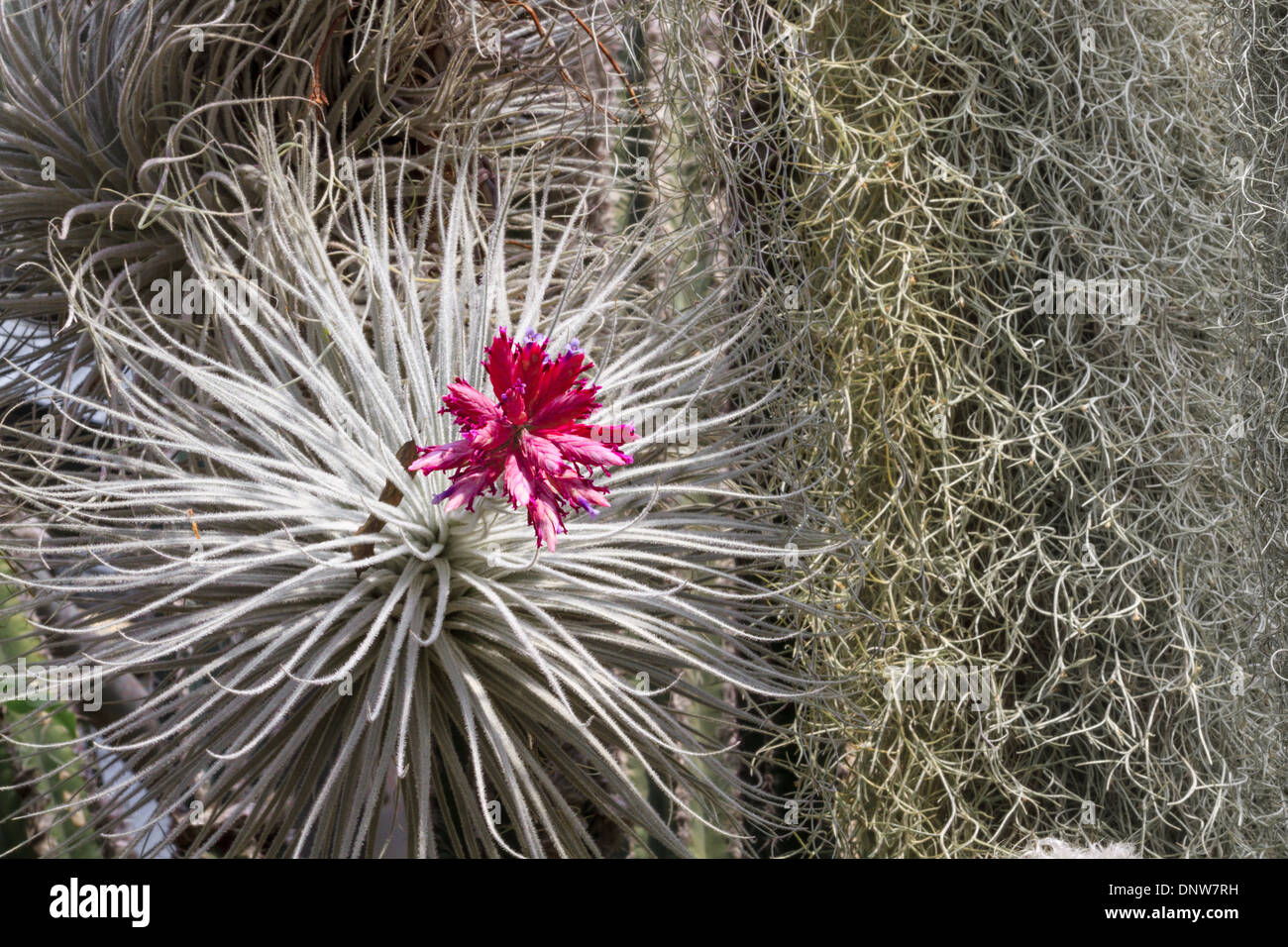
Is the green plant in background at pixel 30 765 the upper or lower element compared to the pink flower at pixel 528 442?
lower

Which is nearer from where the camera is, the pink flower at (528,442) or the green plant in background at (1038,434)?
the pink flower at (528,442)

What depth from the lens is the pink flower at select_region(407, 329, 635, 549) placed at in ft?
1.93

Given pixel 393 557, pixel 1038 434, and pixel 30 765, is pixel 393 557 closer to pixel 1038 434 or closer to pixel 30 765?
pixel 30 765

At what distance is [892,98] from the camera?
925 millimetres

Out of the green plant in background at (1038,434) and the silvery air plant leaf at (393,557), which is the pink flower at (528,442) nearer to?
the silvery air plant leaf at (393,557)

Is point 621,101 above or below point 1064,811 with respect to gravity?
above

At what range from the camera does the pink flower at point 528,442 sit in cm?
59

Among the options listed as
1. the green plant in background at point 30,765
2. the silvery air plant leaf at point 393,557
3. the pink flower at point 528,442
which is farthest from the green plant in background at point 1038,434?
the green plant in background at point 30,765

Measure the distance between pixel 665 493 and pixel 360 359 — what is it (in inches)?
8.8

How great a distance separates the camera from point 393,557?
68cm

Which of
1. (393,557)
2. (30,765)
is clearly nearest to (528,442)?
(393,557)

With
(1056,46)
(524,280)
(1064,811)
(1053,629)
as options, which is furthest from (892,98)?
(1064,811)

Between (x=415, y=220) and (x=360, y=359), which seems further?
(x=415, y=220)

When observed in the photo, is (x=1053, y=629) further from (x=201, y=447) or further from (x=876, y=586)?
(x=201, y=447)
